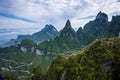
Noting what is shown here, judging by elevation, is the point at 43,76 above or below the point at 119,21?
below

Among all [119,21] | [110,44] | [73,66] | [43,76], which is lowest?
[43,76]

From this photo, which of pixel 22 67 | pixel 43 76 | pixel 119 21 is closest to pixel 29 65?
pixel 22 67

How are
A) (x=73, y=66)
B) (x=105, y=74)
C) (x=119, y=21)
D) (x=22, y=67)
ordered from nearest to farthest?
(x=105, y=74), (x=73, y=66), (x=22, y=67), (x=119, y=21)

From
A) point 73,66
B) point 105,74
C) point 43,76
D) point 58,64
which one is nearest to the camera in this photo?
point 105,74

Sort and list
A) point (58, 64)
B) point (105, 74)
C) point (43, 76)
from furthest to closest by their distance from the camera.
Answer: point (43, 76) < point (58, 64) < point (105, 74)

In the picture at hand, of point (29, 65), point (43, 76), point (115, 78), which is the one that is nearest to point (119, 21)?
point (29, 65)

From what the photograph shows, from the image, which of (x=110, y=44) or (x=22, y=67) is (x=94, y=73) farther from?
(x=22, y=67)

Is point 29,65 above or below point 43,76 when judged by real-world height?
below

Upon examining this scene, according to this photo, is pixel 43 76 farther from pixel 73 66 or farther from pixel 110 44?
pixel 110 44

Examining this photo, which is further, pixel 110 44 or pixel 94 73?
pixel 110 44
